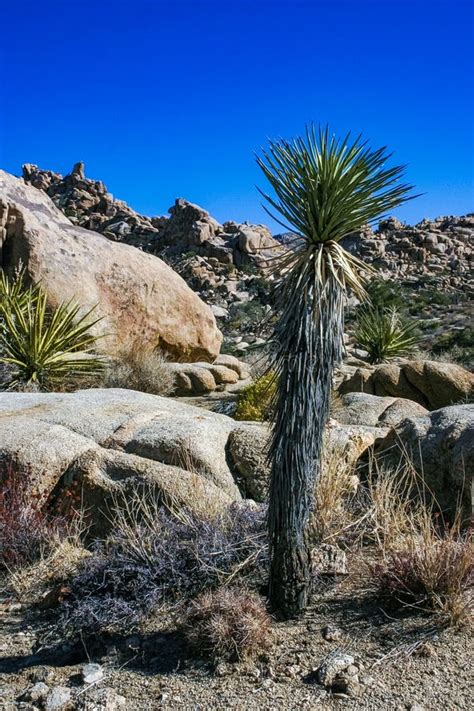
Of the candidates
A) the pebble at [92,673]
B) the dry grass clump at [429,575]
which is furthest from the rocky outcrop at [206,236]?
the pebble at [92,673]

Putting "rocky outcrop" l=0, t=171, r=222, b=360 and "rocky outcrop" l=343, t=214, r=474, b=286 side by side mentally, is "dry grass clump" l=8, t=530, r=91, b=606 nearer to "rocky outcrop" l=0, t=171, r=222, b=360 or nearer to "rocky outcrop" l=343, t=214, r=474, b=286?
"rocky outcrop" l=0, t=171, r=222, b=360

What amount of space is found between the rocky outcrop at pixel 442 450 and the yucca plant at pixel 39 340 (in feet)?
18.0

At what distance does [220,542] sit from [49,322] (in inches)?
296

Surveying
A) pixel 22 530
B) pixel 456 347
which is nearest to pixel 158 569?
pixel 22 530

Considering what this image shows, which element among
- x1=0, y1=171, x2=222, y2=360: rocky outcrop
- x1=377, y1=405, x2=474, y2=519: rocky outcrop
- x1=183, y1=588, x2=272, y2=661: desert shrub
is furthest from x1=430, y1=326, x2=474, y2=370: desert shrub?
x1=183, y1=588, x2=272, y2=661: desert shrub

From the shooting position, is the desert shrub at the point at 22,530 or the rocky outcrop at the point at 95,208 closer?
the desert shrub at the point at 22,530

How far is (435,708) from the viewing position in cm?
329

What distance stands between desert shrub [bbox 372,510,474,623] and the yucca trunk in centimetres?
54

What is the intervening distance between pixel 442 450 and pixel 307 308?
279 centimetres

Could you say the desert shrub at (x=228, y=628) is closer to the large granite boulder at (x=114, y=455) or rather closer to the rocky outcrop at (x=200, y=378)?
the large granite boulder at (x=114, y=455)

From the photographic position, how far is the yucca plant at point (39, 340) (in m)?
9.94

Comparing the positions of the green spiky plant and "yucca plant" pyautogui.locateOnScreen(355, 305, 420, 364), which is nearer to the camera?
the green spiky plant

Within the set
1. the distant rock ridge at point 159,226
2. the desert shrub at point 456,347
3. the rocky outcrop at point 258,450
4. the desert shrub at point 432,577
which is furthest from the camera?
the distant rock ridge at point 159,226

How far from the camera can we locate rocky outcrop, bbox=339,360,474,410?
1123cm
